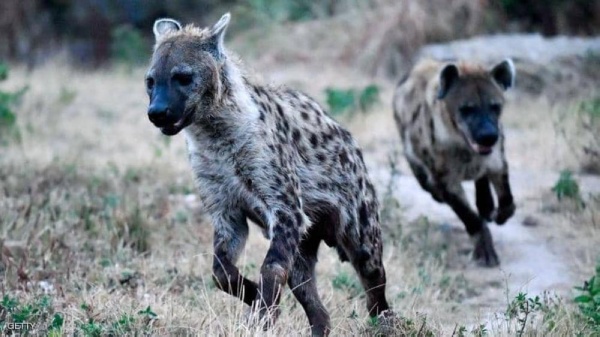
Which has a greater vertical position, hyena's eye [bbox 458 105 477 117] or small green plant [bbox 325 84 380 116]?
hyena's eye [bbox 458 105 477 117]

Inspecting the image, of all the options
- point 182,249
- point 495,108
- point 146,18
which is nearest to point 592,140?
point 495,108

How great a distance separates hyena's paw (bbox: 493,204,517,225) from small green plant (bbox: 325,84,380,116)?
151 inches

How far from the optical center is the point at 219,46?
451 centimetres

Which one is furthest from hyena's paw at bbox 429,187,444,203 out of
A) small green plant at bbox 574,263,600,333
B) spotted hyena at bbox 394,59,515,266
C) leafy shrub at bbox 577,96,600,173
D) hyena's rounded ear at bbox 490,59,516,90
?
small green plant at bbox 574,263,600,333

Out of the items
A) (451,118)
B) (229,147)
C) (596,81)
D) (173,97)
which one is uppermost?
(173,97)

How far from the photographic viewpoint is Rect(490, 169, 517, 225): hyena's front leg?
280 inches

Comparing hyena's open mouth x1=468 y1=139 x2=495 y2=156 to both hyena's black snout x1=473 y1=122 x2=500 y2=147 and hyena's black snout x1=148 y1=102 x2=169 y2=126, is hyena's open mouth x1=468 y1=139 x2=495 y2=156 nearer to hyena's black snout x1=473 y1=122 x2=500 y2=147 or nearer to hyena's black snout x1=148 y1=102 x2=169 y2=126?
hyena's black snout x1=473 y1=122 x2=500 y2=147

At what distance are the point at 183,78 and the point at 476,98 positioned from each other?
10.8ft

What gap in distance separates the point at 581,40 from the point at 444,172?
686 cm

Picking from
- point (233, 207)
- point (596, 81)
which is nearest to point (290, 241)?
point (233, 207)

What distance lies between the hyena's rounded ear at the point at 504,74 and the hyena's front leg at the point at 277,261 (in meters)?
3.32

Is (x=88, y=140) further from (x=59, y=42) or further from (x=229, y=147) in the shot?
(x=59, y=42)

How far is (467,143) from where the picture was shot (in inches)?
280

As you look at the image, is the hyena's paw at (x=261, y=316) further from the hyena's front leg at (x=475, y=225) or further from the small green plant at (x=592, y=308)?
the hyena's front leg at (x=475, y=225)
